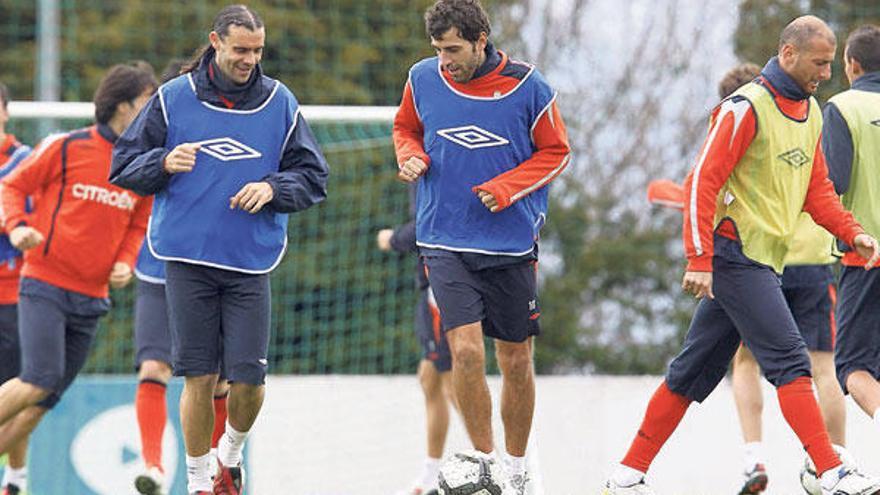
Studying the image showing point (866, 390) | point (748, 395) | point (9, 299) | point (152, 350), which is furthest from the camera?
point (9, 299)

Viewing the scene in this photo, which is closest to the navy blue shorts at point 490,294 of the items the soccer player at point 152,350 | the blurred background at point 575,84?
the soccer player at point 152,350

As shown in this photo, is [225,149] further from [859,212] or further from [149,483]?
[859,212]

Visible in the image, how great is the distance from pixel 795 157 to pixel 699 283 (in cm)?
76

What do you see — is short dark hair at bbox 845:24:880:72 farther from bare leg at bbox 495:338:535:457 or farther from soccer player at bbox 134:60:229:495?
soccer player at bbox 134:60:229:495

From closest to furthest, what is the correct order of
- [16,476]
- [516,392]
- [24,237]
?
[516,392] < [24,237] < [16,476]

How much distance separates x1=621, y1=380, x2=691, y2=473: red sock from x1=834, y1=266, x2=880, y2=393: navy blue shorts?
2.85 feet

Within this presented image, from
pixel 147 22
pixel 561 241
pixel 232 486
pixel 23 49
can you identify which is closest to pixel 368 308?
pixel 561 241

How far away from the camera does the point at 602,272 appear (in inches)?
707

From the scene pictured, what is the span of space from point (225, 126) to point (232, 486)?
1738 millimetres

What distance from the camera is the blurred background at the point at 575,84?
661 inches

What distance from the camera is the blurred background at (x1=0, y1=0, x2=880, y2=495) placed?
16797 millimetres

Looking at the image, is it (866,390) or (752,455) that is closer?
(866,390)

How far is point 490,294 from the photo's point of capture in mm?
8258

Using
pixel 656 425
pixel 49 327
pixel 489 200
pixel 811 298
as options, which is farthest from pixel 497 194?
pixel 49 327
